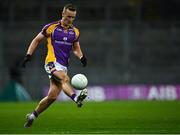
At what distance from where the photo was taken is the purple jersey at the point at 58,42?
14789 mm

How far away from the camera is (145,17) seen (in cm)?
3575

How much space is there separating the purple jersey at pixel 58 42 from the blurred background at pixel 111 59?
16676 mm

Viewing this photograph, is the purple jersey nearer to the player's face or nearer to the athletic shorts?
the athletic shorts

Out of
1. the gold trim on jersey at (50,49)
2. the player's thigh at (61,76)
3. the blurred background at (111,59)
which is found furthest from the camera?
the blurred background at (111,59)

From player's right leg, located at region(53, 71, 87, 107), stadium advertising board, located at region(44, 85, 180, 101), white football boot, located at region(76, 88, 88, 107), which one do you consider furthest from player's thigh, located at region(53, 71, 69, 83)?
stadium advertising board, located at region(44, 85, 180, 101)

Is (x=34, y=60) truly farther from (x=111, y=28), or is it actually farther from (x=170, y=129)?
(x=170, y=129)

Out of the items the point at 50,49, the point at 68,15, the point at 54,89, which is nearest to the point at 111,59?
the point at 50,49

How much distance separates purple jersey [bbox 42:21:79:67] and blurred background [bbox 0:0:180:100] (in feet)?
54.7

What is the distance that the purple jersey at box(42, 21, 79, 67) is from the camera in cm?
1479

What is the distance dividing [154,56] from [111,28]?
7.93ft

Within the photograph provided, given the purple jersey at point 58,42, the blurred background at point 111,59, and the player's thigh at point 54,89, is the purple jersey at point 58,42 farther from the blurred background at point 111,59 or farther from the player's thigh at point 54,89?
the blurred background at point 111,59

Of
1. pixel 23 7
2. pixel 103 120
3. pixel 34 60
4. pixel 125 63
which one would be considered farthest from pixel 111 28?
pixel 103 120

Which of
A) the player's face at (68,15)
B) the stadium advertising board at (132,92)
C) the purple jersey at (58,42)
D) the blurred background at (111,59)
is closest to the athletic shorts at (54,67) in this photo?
the purple jersey at (58,42)

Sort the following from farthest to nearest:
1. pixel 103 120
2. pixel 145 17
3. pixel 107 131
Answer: pixel 145 17, pixel 103 120, pixel 107 131
